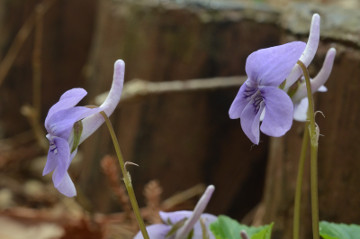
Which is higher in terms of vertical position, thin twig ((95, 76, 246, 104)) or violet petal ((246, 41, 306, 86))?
violet petal ((246, 41, 306, 86))

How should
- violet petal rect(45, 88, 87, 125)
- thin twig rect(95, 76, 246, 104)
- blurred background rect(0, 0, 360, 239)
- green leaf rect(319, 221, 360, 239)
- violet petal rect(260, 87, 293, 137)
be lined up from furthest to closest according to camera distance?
thin twig rect(95, 76, 246, 104), blurred background rect(0, 0, 360, 239), green leaf rect(319, 221, 360, 239), violet petal rect(45, 88, 87, 125), violet petal rect(260, 87, 293, 137)

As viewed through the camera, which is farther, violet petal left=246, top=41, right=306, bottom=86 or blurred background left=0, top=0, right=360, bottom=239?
blurred background left=0, top=0, right=360, bottom=239

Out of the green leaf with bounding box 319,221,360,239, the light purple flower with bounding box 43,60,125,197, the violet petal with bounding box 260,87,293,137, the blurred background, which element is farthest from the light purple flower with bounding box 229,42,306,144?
the blurred background

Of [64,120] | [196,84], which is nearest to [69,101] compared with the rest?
[64,120]

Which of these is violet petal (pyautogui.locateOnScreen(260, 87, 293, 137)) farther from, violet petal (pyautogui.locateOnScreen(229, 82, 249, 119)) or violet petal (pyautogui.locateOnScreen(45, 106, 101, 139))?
violet petal (pyautogui.locateOnScreen(45, 106, 101, 139))

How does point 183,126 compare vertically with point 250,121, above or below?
below

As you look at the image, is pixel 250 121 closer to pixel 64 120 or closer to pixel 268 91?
pixel 268 91

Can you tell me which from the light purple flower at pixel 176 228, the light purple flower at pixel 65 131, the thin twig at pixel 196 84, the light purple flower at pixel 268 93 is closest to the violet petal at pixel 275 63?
the light purple flower at pixel 268 93

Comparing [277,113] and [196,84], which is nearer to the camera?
[277,113]

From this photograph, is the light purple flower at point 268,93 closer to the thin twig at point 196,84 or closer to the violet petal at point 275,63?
the violet petal at point 275,63
